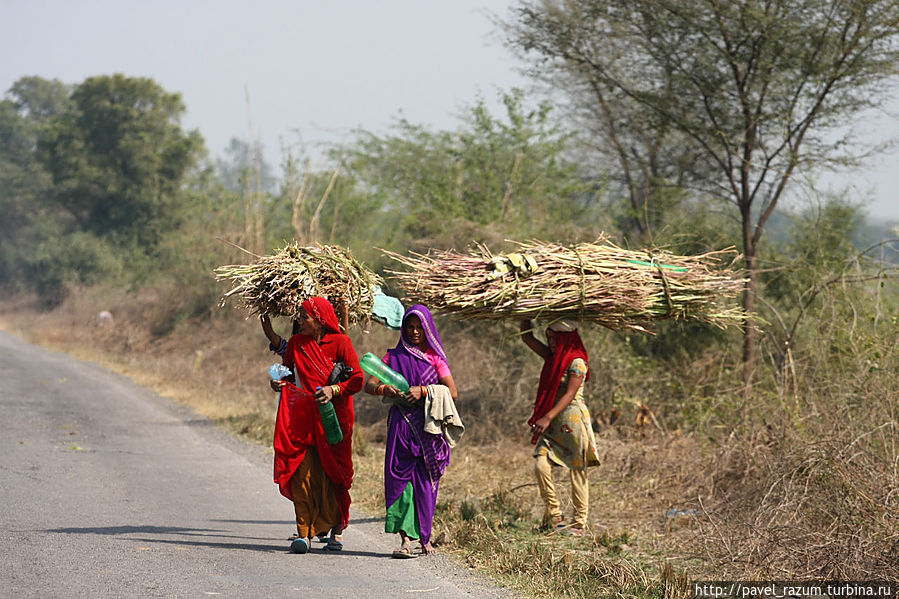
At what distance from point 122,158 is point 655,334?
34266 mm

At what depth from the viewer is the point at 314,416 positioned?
660cm

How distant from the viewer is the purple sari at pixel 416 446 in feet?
21.6

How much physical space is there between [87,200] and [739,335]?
32.1 m

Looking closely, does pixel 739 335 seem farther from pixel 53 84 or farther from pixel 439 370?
pixel 53 84

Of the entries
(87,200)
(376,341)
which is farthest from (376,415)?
(87,200)

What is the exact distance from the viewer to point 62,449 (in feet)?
34.8

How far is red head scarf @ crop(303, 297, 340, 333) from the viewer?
655 cm

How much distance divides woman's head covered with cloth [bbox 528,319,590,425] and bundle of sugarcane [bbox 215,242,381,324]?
5.05 feet

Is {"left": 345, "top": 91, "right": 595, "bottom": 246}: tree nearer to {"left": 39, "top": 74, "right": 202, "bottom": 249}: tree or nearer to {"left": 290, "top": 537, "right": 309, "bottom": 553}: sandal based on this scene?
{"left": 290, "top": 537, "right": 309, "bottom": 553}: sandal

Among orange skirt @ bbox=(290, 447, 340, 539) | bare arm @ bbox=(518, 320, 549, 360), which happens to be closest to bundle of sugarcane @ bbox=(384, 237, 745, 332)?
bare arm @ bbox=(518, 320, 549, 360)

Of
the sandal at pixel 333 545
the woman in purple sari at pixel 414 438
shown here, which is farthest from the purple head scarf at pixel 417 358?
the sandal at pixel 333 545

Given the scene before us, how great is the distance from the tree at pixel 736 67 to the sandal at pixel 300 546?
667 centimetres

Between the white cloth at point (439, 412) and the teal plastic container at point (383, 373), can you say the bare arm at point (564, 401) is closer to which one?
the white cloth at point (439, 412)

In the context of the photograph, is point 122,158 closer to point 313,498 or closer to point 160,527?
point 160,527
